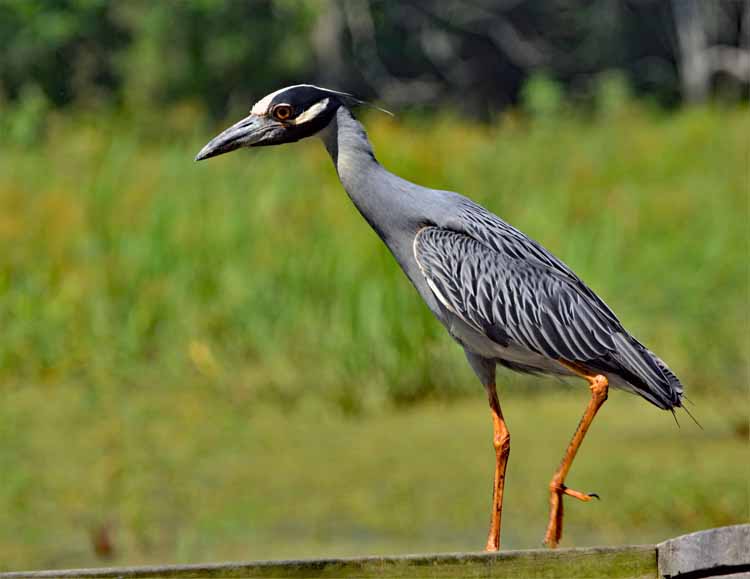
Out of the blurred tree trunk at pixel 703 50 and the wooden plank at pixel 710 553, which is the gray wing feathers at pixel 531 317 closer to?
the wooden plank at pixel 710 553

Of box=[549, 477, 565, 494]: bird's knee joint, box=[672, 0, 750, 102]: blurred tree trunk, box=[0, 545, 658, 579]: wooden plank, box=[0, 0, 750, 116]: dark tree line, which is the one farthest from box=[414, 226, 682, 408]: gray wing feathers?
box=[672, 0, 750, 102]: blurred tree trunk

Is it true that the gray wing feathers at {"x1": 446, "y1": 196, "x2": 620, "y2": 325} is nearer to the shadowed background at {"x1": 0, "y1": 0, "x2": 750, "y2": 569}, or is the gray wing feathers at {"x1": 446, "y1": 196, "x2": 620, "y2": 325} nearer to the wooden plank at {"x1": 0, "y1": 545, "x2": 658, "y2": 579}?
the shadowed background at {"x1": 0, "y1": 0, "x2": 750, "y2": 569}

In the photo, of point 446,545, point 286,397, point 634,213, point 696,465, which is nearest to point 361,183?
point 446,545

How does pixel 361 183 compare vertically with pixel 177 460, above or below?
above

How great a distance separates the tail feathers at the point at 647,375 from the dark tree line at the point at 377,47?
17.2 meters

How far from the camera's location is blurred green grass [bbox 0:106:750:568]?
597cm

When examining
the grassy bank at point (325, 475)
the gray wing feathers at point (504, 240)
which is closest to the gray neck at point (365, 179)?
the gray wing feathers at point (504, 240)

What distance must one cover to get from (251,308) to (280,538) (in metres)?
2.80

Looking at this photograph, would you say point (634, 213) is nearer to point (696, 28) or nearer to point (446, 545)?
point (446, 545)

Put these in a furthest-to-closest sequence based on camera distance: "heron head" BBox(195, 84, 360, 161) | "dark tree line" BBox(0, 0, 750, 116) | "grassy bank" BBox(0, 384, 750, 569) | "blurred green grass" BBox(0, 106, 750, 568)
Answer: "dark tree line" BBox(0, 0, 750, 116), "blurred green grass" BBox(0, 106, 750, 568), "grassy bank" BBox(0, 384, 750, 569), "heron head" BBox(195, 84, 360, 161)

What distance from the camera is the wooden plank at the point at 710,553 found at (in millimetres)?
2295

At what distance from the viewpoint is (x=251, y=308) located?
832cm

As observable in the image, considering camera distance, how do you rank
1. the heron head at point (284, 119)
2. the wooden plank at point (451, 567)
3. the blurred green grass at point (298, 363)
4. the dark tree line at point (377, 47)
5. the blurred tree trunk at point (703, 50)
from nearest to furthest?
the wooden plank at point (451, 567), the heron head at point (284, 119), the blurred green grass at point (298, 363), the dark tree line at point (377, 47), the blurred tree trunk at point (703, 50)

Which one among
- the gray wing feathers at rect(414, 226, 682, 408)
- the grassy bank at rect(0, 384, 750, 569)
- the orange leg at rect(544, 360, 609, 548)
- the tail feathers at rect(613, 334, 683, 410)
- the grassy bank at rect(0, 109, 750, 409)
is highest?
the gray wing feathers at rect(414, 226, 682, 408)
